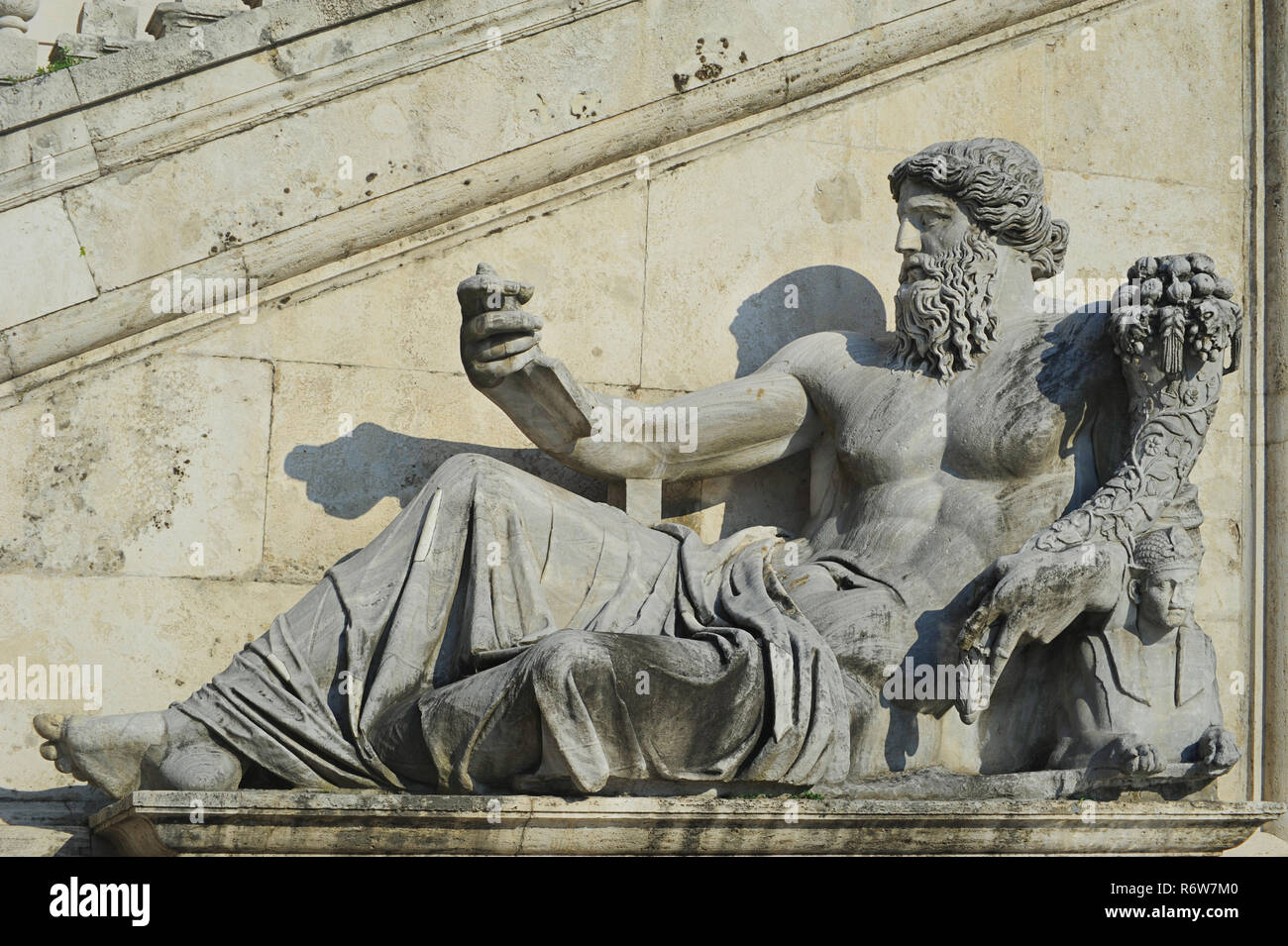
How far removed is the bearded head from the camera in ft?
24.9

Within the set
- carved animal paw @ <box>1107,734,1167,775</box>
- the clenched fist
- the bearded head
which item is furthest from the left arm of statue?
the clenched fist

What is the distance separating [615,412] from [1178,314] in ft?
6.06

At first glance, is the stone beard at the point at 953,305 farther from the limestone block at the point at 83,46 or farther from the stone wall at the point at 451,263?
the limestone block at the point at 83,46

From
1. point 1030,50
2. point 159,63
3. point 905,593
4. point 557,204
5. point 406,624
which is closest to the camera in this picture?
point 406,624

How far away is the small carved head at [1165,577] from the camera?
6902 mm

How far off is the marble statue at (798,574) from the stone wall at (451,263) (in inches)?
25.9

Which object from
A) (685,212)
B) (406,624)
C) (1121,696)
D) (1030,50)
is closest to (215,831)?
(406,624)

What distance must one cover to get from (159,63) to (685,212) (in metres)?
2.00

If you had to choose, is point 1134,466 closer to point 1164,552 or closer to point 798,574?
point 1164,552

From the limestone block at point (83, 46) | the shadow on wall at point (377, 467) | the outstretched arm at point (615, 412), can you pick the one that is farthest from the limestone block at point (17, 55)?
the outstretched arm at point (615, 412)

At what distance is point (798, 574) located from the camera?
7.28 metres

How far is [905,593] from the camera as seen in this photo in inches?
282

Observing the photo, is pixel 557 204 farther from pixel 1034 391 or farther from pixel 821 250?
pixel 1034 391

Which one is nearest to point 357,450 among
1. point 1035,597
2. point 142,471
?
point 142,471
